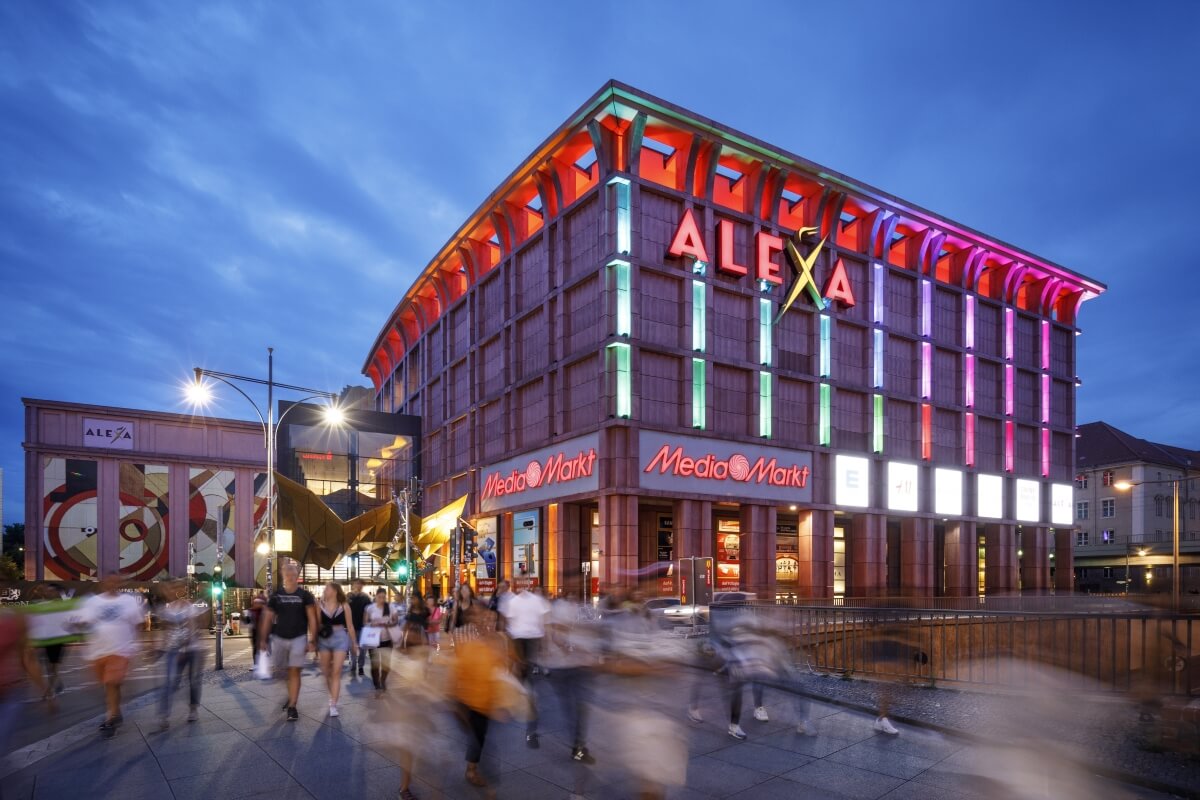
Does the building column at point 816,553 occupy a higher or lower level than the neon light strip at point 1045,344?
lower

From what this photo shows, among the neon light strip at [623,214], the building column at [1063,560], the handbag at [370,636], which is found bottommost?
the building column at [1063,560]

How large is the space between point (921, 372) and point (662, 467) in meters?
22.3

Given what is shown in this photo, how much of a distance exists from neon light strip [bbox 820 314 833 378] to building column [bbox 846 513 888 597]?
937 centimetres

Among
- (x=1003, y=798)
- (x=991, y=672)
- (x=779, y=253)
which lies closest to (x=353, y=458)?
(x=779, y=253)

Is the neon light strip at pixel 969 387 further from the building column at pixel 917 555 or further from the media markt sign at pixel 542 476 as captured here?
the media markt sign at pixel 542 476

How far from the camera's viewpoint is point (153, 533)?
61750 mm

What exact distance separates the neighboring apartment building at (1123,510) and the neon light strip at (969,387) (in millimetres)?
38689

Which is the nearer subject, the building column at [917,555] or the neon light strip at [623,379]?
the neon light strip at [623,379]

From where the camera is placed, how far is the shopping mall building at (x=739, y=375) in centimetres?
3775

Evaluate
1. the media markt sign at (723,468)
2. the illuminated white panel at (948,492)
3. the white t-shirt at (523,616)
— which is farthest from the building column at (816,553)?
the white t-shirt at (523,616)

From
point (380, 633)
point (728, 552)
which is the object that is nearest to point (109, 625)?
point (380, 633)

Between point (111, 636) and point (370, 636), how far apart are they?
4.24 m

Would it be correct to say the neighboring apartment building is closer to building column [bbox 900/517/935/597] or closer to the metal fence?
building column [bbox 900/517/935/597]

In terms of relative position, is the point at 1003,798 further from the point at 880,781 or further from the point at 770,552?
the point at 770,552
